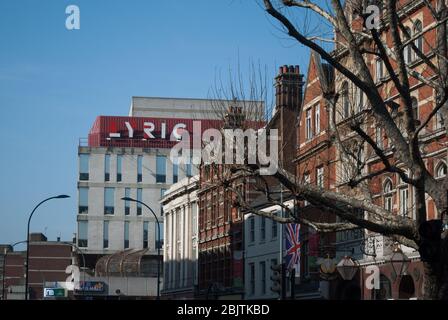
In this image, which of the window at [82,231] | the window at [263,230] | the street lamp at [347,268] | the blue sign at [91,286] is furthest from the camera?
the window at [82,231]

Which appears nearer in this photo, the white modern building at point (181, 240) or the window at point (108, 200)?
the white modern building at point (181, 240)

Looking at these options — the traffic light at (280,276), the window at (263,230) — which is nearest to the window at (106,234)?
the window at (263,230)

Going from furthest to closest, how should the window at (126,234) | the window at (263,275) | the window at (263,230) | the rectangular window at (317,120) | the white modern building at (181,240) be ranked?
the window at (126,234)
the white modern building at (181,240)
the window at (263,230)
the window at (263,275)
the rectangular window at (317,120)

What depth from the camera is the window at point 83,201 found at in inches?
4852

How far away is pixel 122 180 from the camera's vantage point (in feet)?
408

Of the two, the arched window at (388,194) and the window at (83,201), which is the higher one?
the window at (83,201)

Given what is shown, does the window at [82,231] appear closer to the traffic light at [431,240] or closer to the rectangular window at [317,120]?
the rectangular window at [317,120]

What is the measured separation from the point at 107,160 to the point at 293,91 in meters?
62.2

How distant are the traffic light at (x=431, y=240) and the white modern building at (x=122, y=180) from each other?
10715cm

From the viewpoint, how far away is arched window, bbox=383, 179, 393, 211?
134 feet

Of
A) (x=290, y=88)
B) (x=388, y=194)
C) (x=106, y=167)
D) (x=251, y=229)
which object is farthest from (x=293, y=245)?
(x=106, y=167)

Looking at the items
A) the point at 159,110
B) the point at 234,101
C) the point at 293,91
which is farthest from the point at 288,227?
the point at 159,110

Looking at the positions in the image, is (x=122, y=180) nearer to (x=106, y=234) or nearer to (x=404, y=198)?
(x=106, y=234)

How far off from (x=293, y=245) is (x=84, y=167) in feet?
255
